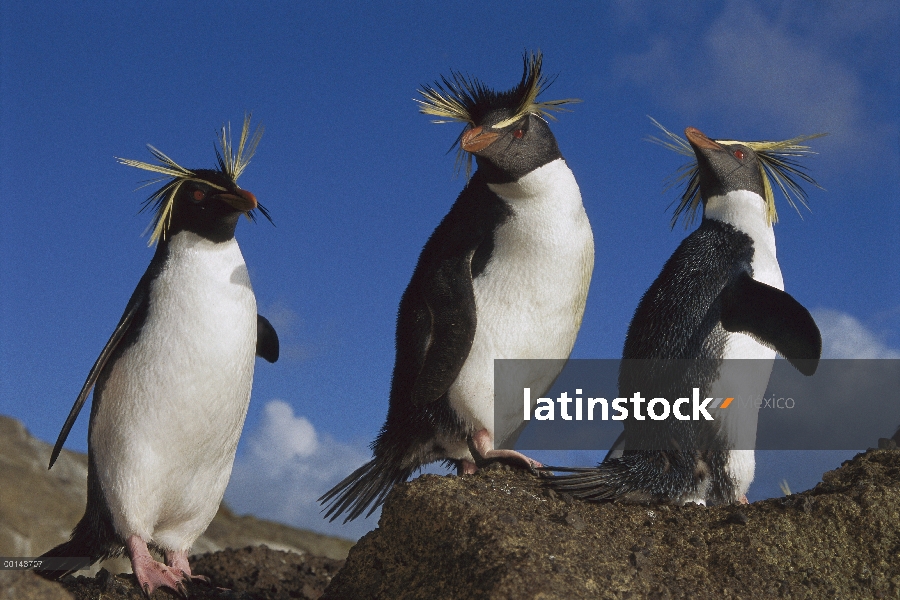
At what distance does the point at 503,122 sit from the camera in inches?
141

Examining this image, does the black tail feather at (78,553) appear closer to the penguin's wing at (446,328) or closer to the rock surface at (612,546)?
the rock surface at (612,546)

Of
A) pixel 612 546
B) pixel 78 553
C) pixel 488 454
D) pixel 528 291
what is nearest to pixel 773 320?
pixel 528 291

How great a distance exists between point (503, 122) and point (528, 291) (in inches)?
29.9

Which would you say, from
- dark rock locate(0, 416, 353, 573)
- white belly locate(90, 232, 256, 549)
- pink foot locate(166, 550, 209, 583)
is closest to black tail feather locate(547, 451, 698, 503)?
white belly locate(90, 232, 256, 549)

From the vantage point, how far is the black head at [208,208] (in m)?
3.61

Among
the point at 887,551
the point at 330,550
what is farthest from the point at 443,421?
the point at 330,550

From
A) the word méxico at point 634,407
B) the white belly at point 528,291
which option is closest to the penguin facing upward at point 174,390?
the white belly at point 528,291

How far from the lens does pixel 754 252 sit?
11.9 ft

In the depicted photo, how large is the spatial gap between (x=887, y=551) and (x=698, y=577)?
0.88 meters

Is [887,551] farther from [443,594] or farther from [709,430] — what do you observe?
[443,594]

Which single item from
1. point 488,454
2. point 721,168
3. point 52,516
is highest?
point 721,168

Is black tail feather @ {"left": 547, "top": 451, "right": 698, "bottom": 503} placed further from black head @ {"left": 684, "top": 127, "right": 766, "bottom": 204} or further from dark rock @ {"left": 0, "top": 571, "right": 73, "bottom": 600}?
dark rock @ {"left": 0, "top": 571, "right": 73, "bottom": 600}

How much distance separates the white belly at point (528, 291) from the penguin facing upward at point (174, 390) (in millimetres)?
1017

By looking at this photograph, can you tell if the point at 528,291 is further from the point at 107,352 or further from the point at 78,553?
the point at 78,553
